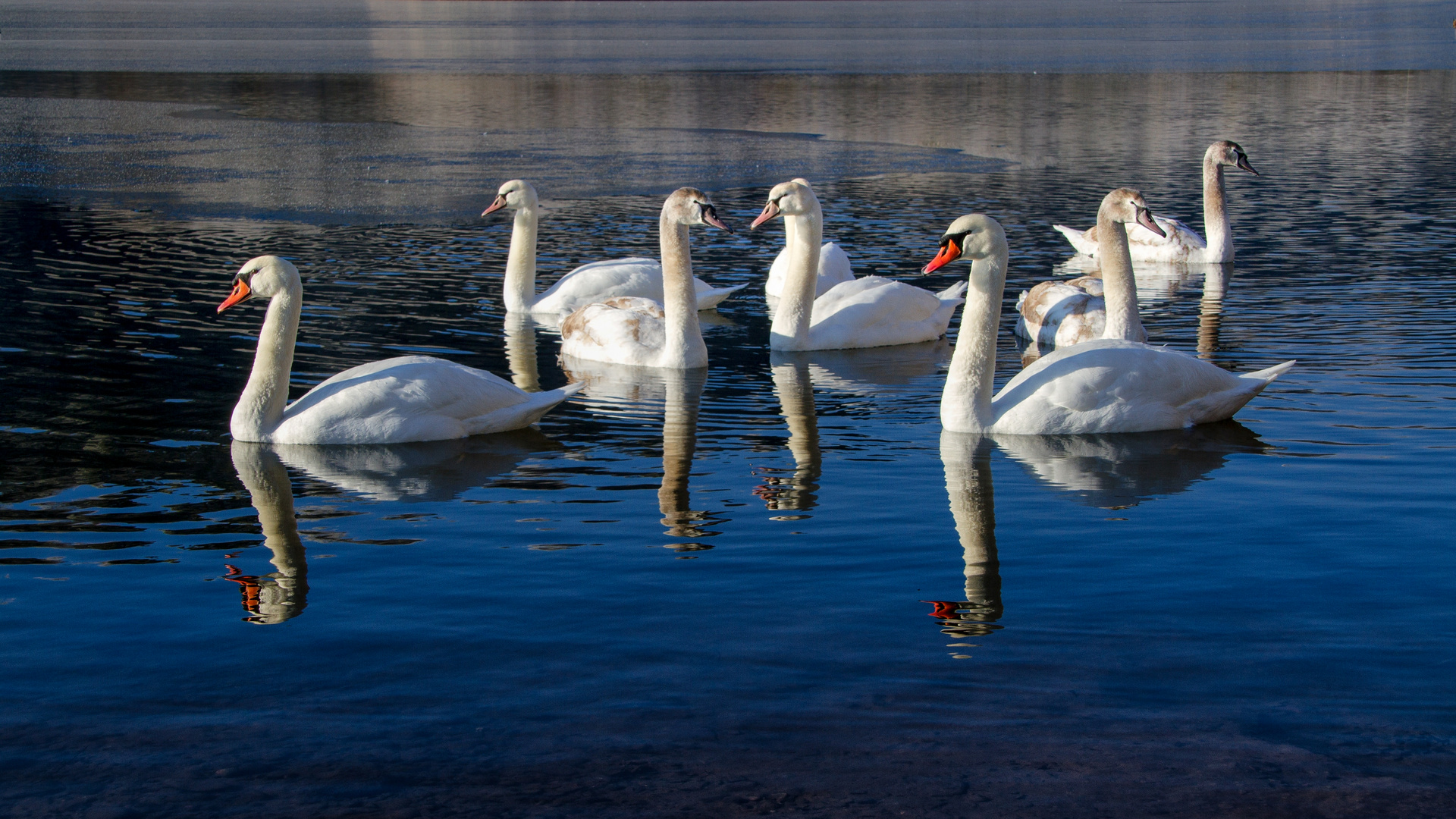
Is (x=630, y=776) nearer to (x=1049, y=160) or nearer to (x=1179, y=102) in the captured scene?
(x=1049, y=160)

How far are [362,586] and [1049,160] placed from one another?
1999cm

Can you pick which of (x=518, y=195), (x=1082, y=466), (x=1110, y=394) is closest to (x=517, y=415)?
(x=1082, y=466)

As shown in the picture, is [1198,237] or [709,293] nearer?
[709,293]

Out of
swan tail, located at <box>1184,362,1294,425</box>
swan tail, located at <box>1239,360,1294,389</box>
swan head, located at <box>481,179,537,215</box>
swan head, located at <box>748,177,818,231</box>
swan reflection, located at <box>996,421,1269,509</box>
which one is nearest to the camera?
swan reflection, located at <box>996,421,1269,509</box>

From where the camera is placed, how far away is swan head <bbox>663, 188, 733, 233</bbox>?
36.1 ft

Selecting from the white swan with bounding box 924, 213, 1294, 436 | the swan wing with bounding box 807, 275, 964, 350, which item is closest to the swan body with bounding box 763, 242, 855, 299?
the swan wing with bounding box 807, 275, 964, 350

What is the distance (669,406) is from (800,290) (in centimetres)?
221

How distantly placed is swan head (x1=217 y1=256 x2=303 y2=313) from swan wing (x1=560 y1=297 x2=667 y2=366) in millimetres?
3077

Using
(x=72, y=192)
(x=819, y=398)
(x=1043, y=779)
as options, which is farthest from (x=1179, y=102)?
(x=1043, y=779)

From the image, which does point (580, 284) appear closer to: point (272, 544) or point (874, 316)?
point (874, 316)

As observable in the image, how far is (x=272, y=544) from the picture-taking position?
7062 millimetres

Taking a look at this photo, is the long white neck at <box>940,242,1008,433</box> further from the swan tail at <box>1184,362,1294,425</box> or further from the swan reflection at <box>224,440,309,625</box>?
the swan reflection at <box>224,440,309,625</box>

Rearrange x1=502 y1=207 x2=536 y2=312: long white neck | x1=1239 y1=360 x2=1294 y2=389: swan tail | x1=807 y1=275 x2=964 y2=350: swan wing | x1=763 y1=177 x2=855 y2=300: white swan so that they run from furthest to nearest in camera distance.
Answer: x1=763 y1=177 x2=855 y2=300: white swan, x1=502 y1=207 x2=536 y2=312: long white neck, x1=807 y1=275 x2=964 y2=350: swan wing, x1=1239 y1=360 x2=1294 y2=389: swan tail

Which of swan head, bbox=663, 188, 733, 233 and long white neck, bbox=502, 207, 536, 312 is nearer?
swan head, bbox=663, 188, 733, 233
